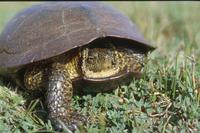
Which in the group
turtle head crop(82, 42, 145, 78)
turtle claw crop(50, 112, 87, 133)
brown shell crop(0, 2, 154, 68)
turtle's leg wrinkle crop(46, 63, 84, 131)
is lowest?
turtle claw crop(50, 112, 87, 133)

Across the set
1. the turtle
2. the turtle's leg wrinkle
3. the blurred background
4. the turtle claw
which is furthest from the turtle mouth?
the blurred background

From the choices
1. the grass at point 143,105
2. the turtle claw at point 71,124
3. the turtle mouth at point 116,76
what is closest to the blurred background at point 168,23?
the grass at point 143,105

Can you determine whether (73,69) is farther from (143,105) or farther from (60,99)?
(143,105)


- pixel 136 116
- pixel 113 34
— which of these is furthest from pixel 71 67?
pixel 136 116

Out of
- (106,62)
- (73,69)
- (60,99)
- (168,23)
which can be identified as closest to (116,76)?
(106,62)

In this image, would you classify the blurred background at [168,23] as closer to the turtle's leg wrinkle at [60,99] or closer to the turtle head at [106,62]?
the turtle head at [106,62]

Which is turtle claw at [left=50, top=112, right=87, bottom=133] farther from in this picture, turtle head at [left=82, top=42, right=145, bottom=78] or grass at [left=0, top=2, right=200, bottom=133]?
turtle head at [left=82, top=42, right=145, bottom=78]
